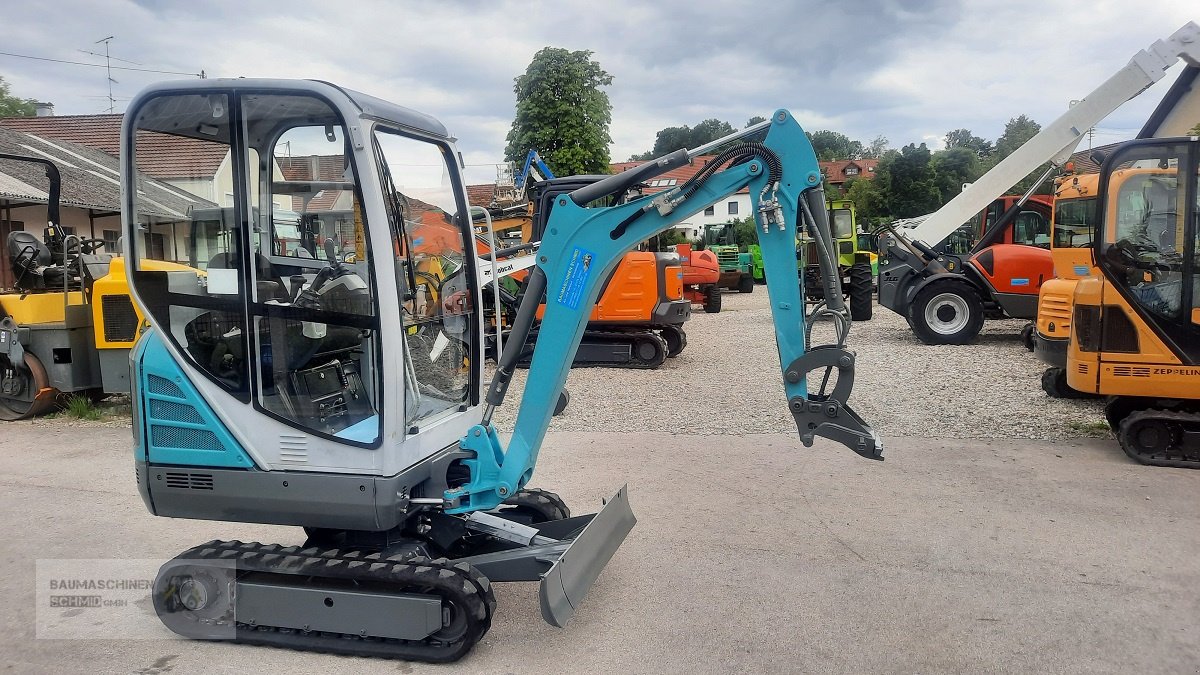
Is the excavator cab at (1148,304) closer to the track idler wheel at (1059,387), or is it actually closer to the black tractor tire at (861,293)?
the track idler wheel at (1059,387)

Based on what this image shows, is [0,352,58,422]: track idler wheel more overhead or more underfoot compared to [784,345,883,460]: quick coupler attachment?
more underfoot

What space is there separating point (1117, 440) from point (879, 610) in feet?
15.4

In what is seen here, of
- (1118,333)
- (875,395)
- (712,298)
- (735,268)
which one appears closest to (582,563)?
(1118,333)

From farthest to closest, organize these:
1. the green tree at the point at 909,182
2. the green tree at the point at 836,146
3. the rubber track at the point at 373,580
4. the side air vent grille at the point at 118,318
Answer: the green tree at the point at 836,146 → the green tree at the point at 909,182 → the side air vent grille at the point at 118,318 → the rubber track at the point at 373,580

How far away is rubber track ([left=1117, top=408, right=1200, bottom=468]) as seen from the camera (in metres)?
6.75

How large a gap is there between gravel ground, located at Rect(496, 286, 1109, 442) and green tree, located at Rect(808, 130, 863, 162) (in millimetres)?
71117

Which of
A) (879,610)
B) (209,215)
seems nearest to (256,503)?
Result: (209,215)

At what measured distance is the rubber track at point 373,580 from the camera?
145 inches

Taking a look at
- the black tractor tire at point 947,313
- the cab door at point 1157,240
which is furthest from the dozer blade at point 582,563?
the black tractor tire at point 947,313

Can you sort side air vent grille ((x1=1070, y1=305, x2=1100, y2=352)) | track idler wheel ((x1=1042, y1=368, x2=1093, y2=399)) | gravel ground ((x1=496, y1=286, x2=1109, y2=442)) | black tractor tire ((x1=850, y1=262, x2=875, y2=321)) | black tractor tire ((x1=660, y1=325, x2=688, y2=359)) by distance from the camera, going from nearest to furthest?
1. side air vent grille ((x1=1070, y1=305, x2=1100, y2=352))
2. gravel ground ((x1=496, y1=286, x2=1109, y2=442))
3. track idler wheel ((x1=1042, y1=368, x2=1093, y2=399))
4. black tractor tire ((x1=660, y1=325, x2=688, y2=359))
5. black tractor tire ((x1=850, y1=262, x2=875, y2=321))

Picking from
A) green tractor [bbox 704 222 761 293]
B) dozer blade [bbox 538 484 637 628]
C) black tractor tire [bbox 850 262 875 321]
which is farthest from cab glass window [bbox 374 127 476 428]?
green tractor [bbox 704 222 761 293]

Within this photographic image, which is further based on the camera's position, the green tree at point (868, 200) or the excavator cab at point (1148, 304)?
the green tree at point (868, 200)

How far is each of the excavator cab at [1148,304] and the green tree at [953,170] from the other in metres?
37.7

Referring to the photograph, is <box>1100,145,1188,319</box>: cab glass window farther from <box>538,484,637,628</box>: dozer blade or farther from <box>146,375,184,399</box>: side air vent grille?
<box>146,375,184,399</box>: side air vent grille
